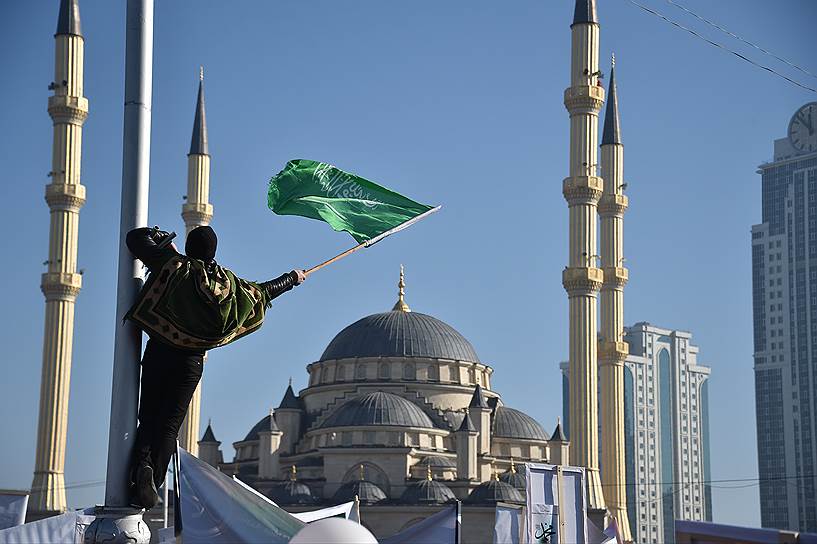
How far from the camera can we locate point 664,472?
307 ft

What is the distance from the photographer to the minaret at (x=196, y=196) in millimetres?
A: 35000

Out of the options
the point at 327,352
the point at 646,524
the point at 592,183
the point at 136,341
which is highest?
the point at 592,183

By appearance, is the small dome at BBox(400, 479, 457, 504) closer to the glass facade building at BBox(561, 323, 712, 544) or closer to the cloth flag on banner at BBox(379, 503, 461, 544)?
the cloth flag on banner at BBox(379, 503, 461, 544)

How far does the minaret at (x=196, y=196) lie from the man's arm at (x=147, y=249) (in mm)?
31116

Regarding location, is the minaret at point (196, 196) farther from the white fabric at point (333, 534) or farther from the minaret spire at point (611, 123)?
the white fabric at point (333, 534)

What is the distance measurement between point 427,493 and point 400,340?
921 centimetres

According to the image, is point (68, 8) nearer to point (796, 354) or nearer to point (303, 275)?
point (303, 275)

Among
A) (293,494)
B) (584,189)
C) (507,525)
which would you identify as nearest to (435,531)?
(507,525)

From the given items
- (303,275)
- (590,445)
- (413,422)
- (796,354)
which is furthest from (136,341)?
(796,354)

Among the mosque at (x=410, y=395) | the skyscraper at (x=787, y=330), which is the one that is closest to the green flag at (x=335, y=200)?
the mosque at (x=410, y=395)

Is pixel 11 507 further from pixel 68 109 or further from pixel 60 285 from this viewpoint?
pixel 68 109

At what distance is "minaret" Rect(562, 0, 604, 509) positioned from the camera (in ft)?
104

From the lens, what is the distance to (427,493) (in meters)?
38.4

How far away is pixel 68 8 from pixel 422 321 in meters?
20.0
